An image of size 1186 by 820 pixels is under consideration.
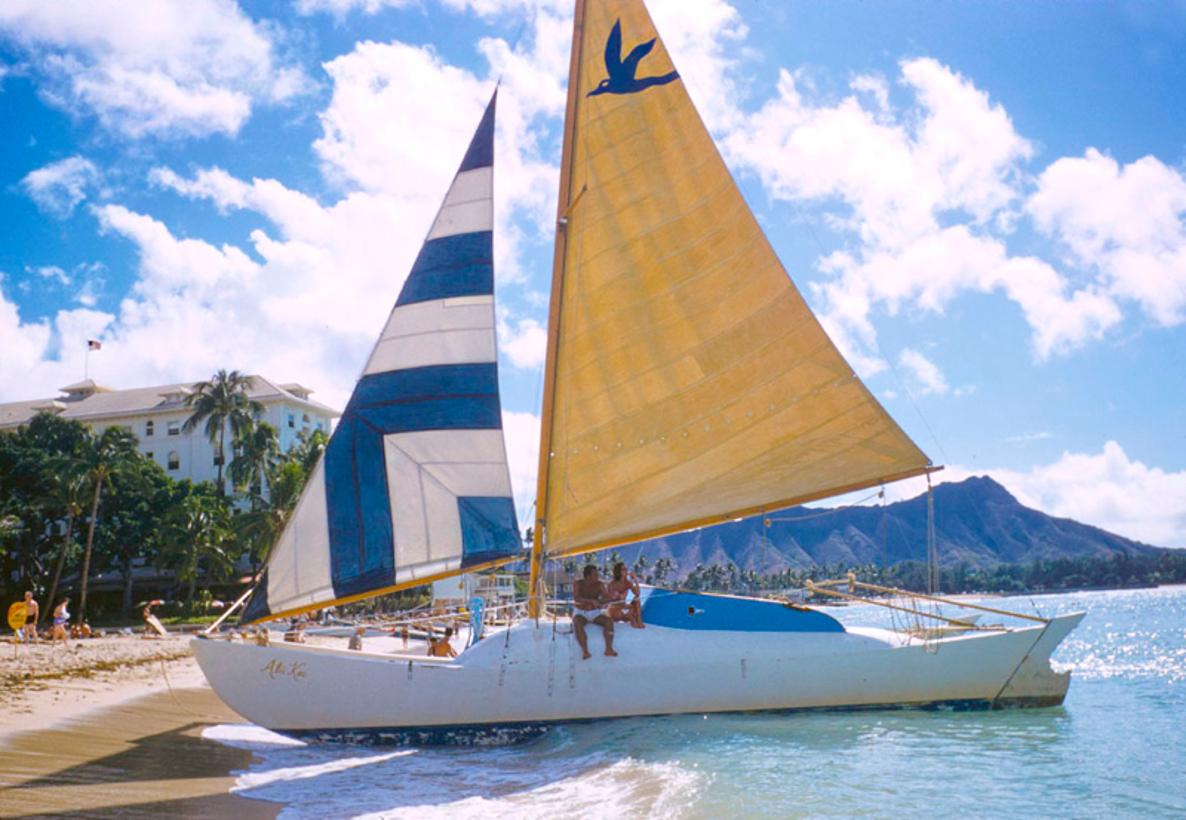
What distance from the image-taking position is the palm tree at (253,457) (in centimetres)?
6331

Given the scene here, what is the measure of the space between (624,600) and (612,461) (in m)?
2.09

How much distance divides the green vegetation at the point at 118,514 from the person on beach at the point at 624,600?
4074cm

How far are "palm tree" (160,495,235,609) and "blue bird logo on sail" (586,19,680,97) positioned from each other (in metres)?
46.4

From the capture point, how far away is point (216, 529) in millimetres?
55000

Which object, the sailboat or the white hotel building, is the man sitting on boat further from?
the white hotel building

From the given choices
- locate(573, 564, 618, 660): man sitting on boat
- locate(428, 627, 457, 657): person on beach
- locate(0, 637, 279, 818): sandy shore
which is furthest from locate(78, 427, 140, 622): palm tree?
locate(573, 564, 618, 660): man sitting on boat

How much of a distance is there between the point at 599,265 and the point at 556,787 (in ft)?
25.4

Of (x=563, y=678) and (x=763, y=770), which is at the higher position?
(x=563, y=678)

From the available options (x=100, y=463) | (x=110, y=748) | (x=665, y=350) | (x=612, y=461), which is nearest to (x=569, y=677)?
(x=612, y=461)

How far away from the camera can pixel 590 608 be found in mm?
13219

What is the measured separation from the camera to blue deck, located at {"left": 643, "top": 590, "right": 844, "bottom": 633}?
13508 mm

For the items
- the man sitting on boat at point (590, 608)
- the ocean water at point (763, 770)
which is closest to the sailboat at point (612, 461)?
the man sitting on boat at point (590, 608)

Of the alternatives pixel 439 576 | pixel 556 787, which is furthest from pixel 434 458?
pixel 556 787

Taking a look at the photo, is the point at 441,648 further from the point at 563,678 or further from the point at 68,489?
the point at 68,489
